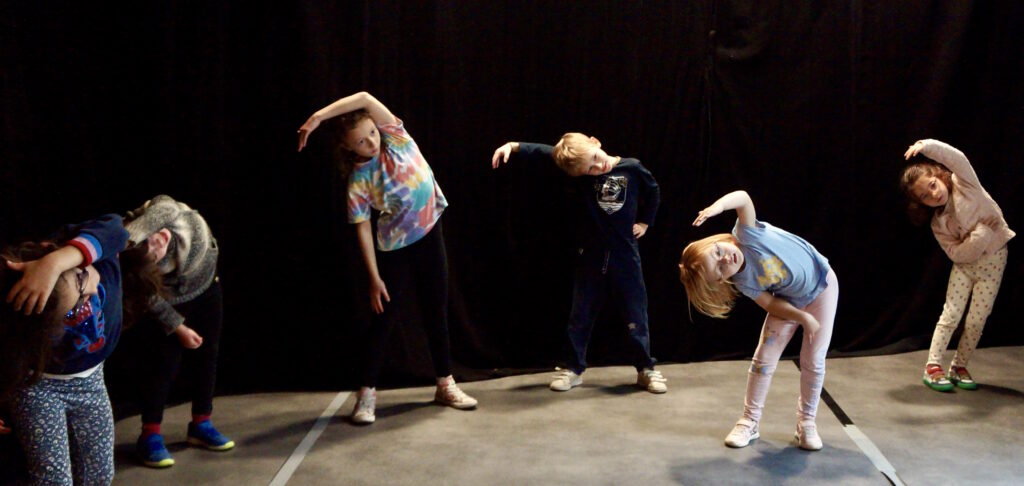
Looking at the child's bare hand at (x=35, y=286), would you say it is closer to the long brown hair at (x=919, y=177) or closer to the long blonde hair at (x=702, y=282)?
the long blonde hair at (x=702, y=282)

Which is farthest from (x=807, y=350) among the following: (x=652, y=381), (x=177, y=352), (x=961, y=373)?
(x=177, y=352)

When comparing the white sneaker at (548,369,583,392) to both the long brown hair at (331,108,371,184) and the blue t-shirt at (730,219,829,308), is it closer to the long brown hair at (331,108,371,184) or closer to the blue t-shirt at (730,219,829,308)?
the blue t-shirt at (730,219,829,308)

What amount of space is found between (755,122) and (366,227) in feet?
6.58

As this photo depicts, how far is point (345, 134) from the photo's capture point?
3301 millimetres

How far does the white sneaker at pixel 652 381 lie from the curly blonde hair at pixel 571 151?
36.9 inches

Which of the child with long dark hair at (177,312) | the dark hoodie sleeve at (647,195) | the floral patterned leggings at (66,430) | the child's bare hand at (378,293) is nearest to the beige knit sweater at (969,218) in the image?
the dark hoodie sleeve at (647,195)

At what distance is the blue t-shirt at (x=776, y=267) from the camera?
298 centimetres

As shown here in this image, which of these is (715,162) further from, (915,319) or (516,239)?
(915,319)

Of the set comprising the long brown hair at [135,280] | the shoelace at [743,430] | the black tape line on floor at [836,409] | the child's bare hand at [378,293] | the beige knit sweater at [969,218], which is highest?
the beige knit sweater at [969,218]

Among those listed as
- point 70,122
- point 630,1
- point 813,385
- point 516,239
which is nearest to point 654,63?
point 630,1

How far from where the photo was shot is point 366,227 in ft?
11.2

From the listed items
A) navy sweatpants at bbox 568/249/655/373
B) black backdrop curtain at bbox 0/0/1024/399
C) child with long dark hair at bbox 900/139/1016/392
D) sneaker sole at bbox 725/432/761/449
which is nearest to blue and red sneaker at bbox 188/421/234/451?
black backdrop curtain at bbox 0/0/1024/399

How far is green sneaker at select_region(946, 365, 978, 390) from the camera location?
3.87 metres

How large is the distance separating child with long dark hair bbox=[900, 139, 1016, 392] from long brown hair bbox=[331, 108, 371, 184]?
2131 mm
